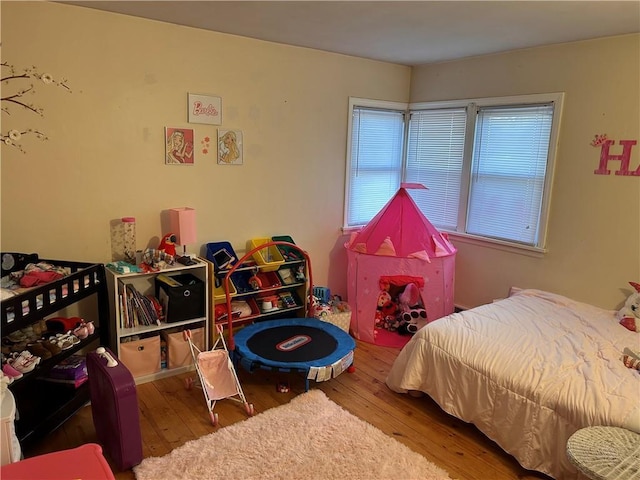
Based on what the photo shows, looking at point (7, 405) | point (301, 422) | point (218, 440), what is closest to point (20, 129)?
point (7, 405)

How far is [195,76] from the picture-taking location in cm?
330

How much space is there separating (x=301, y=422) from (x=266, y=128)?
2220 mm

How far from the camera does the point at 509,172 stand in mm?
3896

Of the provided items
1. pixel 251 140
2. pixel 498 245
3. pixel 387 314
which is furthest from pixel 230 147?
pixel 498 245

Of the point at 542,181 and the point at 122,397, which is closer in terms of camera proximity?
the point at 122,397

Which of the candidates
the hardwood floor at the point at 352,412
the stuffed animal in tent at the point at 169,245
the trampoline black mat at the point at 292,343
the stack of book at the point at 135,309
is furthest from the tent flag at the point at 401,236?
the stack of book at the point at 135,309

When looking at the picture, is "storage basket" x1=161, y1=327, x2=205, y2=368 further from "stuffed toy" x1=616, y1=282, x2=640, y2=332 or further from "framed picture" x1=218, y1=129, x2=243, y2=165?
"stuffed toy" x1=616, y1=282, x2=640, y2=332

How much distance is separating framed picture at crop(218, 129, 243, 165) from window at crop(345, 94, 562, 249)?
1.13 metres

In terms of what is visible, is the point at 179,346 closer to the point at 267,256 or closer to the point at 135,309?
the point at 135,309

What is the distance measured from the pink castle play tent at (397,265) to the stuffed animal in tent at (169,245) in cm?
148

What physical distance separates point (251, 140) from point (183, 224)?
35.4 inches

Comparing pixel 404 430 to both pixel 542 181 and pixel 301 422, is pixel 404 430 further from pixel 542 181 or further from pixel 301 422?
pixel 542 181

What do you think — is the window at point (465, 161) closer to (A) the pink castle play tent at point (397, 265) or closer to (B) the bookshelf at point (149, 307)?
(A) the pink castle play tent at point (397, 265)

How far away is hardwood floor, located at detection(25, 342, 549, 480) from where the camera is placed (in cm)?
246
